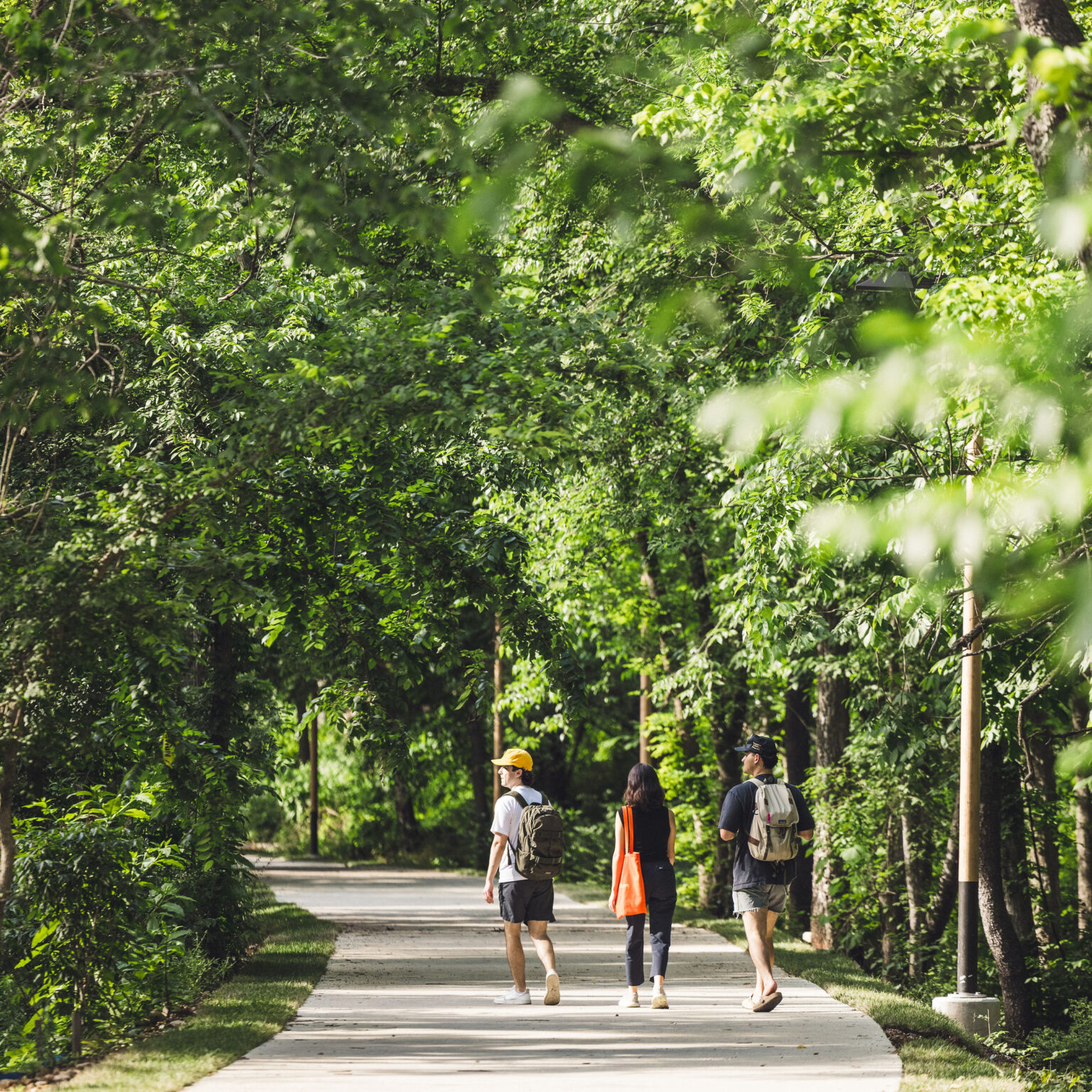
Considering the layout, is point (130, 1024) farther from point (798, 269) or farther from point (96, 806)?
point (798, 269)

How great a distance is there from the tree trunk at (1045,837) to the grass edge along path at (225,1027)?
28.7ft

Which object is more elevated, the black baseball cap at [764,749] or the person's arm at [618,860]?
the black baseball cap at [764,749]

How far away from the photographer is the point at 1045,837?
1986 centimetres

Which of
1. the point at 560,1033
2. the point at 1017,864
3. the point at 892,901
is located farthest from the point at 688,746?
the point at 560,1033

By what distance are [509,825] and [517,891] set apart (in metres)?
0.49

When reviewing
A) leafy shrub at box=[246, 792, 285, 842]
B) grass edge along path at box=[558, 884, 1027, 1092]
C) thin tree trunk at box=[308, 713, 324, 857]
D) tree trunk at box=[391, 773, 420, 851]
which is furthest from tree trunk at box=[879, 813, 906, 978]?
leafy shrub at box=[246, 792, 285, 842]

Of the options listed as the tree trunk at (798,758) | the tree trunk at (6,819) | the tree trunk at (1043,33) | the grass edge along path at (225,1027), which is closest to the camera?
the tree trunk at (1043,33)

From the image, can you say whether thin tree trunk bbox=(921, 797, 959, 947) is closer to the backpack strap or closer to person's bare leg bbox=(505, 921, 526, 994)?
person's bare leg bbox=(505, 921, 526, 994)

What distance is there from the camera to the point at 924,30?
29.5 feet

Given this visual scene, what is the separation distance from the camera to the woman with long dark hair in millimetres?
9359

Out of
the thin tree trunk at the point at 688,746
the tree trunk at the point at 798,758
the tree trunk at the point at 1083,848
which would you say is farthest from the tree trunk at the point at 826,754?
the tree trunk at the point at 1083,848

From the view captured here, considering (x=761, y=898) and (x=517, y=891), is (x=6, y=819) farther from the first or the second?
(x=761, y=898)

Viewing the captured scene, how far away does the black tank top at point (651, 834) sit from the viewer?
9398 millimetres

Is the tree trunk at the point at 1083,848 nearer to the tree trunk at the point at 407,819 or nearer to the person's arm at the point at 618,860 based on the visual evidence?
the person's arm at the point at 618,860
